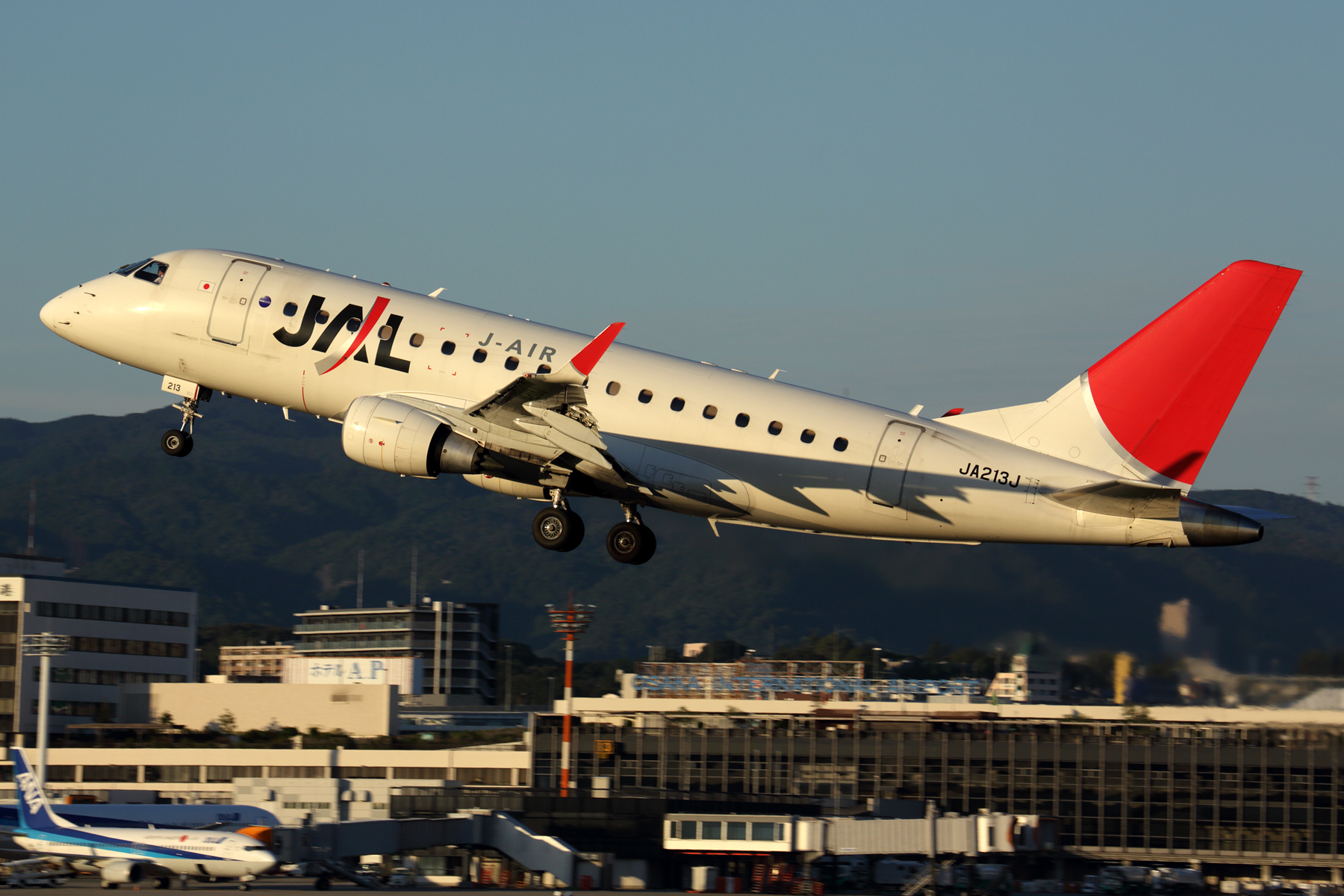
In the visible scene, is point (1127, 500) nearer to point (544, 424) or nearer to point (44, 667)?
point (544, 424)

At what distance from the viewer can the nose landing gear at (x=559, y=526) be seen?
115 feet

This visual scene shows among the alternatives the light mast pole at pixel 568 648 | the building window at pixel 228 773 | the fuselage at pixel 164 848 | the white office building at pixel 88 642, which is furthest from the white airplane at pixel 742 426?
the white office building at pixel 88 642

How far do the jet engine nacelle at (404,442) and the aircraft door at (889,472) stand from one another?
346 inches

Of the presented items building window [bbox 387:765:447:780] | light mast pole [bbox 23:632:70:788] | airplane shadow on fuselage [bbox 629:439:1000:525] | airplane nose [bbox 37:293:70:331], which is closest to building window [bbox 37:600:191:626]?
light mast pole [bbox 23:632:70:788]

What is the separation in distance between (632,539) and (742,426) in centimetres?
438

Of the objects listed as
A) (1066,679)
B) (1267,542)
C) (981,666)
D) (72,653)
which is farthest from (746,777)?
(72,653)

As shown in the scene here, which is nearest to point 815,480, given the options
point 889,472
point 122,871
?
point 889,472

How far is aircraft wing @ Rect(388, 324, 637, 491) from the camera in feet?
105

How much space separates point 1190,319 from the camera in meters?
32.4

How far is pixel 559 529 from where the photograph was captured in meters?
35.1

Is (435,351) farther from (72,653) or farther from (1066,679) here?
(72,653)

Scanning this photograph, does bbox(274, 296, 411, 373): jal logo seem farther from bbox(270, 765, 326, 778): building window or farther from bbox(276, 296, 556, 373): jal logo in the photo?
bbox(270, 765, 326, 778): building window

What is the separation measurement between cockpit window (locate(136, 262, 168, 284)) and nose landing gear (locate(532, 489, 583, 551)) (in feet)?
39.8

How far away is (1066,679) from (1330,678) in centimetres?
922
